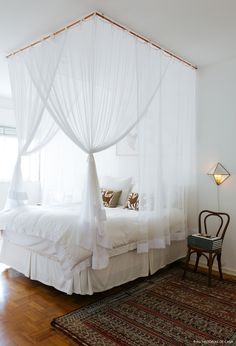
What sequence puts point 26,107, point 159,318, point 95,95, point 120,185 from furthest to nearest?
1. point 120,185
2. point 26,107
3. point 95,95
4. point 159,318

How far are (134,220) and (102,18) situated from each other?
82.1 inches

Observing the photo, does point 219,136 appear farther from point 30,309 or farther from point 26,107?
point 30,309

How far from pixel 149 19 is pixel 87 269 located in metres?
2.44

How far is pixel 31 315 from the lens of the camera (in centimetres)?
268

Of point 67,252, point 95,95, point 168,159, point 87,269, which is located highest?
point 95,95

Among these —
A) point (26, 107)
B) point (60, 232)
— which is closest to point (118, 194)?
point (60, 232)

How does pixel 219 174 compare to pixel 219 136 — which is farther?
pixel 219 136

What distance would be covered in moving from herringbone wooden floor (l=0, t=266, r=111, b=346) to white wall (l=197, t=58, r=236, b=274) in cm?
194

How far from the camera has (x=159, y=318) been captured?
266cm

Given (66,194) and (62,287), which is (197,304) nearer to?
(62,287)

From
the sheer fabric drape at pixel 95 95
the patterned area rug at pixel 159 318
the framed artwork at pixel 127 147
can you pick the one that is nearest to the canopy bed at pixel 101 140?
the sheer fabric drape at pixel 95 95

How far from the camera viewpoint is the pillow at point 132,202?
395 centimetres

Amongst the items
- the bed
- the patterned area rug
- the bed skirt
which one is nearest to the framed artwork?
the bed

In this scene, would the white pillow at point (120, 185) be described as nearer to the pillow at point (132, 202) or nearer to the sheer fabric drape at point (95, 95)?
the pillow at point (132, 202)
